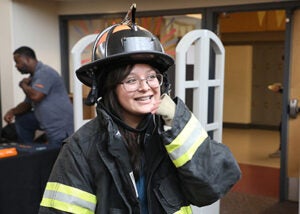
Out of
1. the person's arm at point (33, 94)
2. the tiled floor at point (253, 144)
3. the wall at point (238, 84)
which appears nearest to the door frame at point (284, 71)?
the tiled floor at point (253, 144)

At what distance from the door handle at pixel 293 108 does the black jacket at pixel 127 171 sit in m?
2.90

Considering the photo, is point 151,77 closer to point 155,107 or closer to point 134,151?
point 155,107

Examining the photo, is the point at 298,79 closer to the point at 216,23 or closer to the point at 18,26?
the point at 216,23

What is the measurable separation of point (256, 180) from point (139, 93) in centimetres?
402

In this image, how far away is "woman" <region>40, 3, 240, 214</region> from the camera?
112 cm

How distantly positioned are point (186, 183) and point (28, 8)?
4363 millimetres

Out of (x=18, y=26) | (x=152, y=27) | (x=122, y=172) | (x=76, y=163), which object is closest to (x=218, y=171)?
(x=122, y=172)

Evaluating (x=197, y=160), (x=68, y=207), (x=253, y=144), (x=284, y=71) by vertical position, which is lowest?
(x=253, y=144)

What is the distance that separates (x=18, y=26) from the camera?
16.0ft

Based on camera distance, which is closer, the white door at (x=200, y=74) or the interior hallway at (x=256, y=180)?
the white door at (x=200, y=74)

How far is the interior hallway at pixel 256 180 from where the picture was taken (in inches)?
153

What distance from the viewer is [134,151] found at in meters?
1.20

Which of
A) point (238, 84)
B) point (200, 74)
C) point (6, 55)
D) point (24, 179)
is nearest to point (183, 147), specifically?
point (200, 74)

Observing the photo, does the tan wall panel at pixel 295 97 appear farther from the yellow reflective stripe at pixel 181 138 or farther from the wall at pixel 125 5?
the yellow reflective stripe at pixel 181 138
